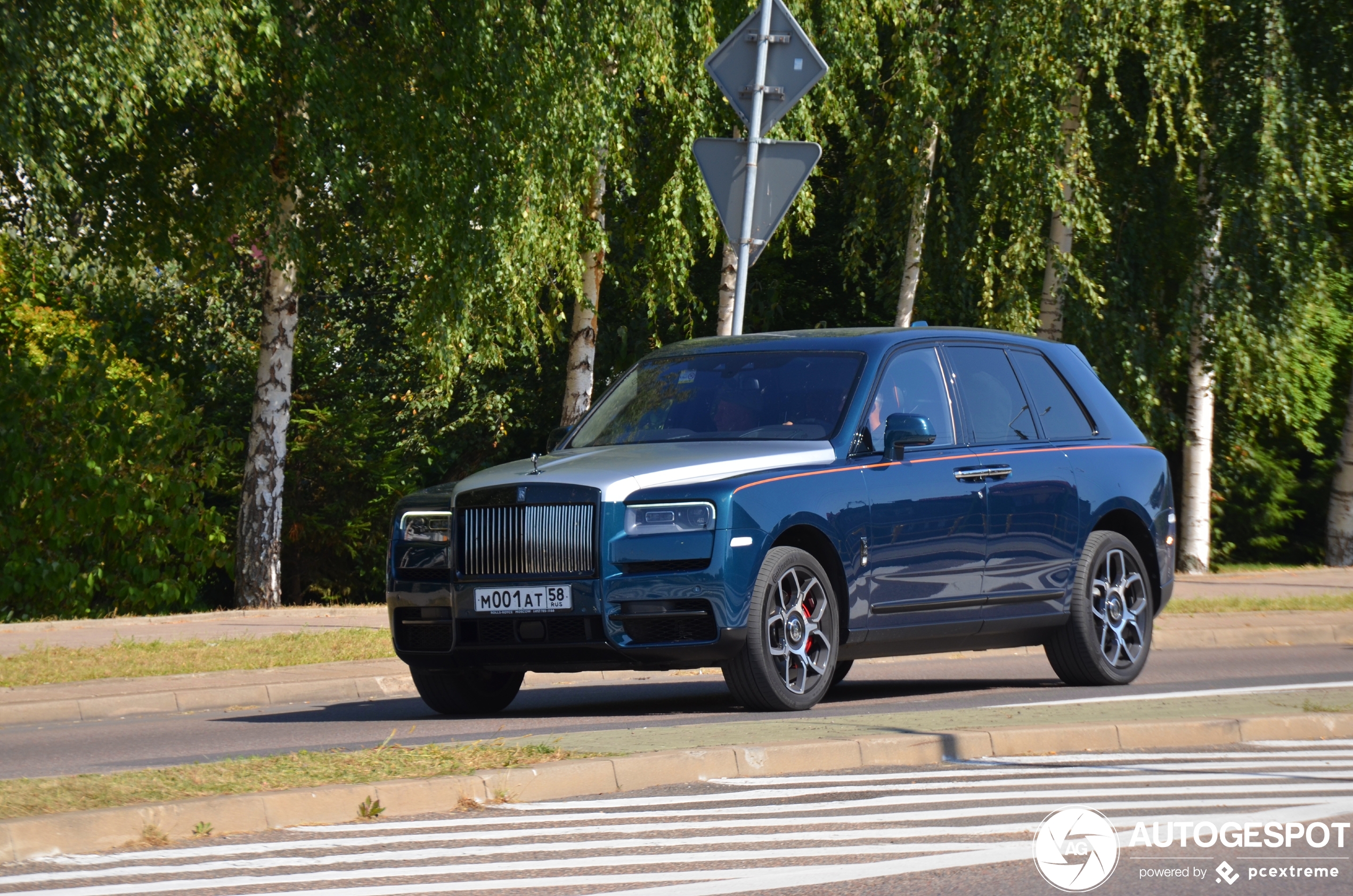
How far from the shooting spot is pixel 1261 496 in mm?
25594

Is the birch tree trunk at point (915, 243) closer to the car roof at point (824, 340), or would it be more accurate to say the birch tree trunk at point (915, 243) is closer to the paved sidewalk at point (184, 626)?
the paved sidewalk at point (184, 626)

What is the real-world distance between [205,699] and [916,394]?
4914 millimetres

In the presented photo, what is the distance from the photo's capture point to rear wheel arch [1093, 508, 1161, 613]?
1125 centimetres

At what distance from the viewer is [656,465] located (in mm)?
8906

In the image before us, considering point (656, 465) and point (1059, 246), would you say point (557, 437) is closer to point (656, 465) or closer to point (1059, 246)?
point (656, 465)

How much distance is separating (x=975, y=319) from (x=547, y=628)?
14.7 m

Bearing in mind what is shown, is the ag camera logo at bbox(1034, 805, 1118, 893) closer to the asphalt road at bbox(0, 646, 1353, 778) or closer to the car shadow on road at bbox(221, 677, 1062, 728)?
the asphalt road at bbox(0, 646, 1353, 778)

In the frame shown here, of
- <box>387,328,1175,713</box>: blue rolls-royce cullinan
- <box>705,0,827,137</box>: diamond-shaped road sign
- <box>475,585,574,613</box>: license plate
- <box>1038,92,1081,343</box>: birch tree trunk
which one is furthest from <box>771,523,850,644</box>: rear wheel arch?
<box>1038,92,1081,343</box>: birch tree trunk

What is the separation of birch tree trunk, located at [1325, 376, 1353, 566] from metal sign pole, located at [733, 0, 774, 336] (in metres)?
14.2

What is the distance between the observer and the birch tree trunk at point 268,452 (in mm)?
19922

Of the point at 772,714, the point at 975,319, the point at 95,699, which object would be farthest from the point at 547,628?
the point at 975,319

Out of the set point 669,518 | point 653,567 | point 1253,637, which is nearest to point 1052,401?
point 669,518

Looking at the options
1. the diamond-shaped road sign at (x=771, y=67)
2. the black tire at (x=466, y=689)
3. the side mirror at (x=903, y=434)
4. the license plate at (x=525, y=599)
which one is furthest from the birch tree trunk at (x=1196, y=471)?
the license plate at (x=525, y=599)

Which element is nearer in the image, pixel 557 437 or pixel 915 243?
pixel 557 437
